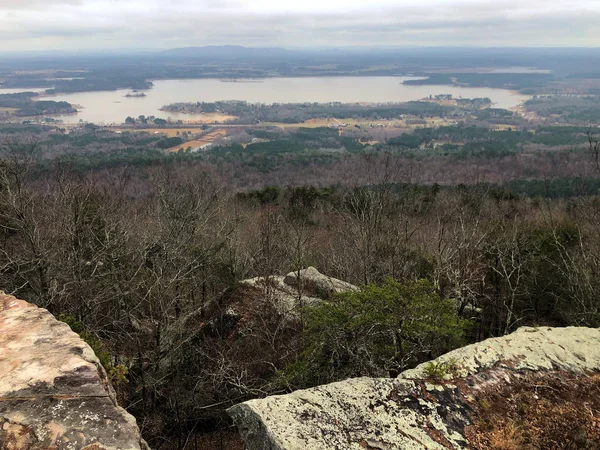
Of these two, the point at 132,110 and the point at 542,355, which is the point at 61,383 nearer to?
the point at 542,355

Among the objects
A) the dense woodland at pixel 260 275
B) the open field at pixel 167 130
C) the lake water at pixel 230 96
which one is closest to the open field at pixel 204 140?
the open field at pixel 167 130

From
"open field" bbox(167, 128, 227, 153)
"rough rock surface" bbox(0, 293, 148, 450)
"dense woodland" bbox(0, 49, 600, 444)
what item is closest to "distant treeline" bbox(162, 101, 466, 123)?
"open field" bbox(167, 128, 227, 153)

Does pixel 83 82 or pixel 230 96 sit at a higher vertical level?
pixel 83 82

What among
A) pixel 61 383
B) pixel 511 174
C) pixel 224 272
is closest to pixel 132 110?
pixel 511 174

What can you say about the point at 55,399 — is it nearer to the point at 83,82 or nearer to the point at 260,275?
the point at 260,275

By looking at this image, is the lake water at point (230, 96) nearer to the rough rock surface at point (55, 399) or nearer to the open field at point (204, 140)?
the open field at point (204, 140)

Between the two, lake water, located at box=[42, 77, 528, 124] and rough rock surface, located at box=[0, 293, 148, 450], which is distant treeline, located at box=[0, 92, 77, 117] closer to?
lake water, located at box=[42, 77, 528, 124]

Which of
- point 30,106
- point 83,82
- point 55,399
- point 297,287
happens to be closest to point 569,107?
point 297,287
